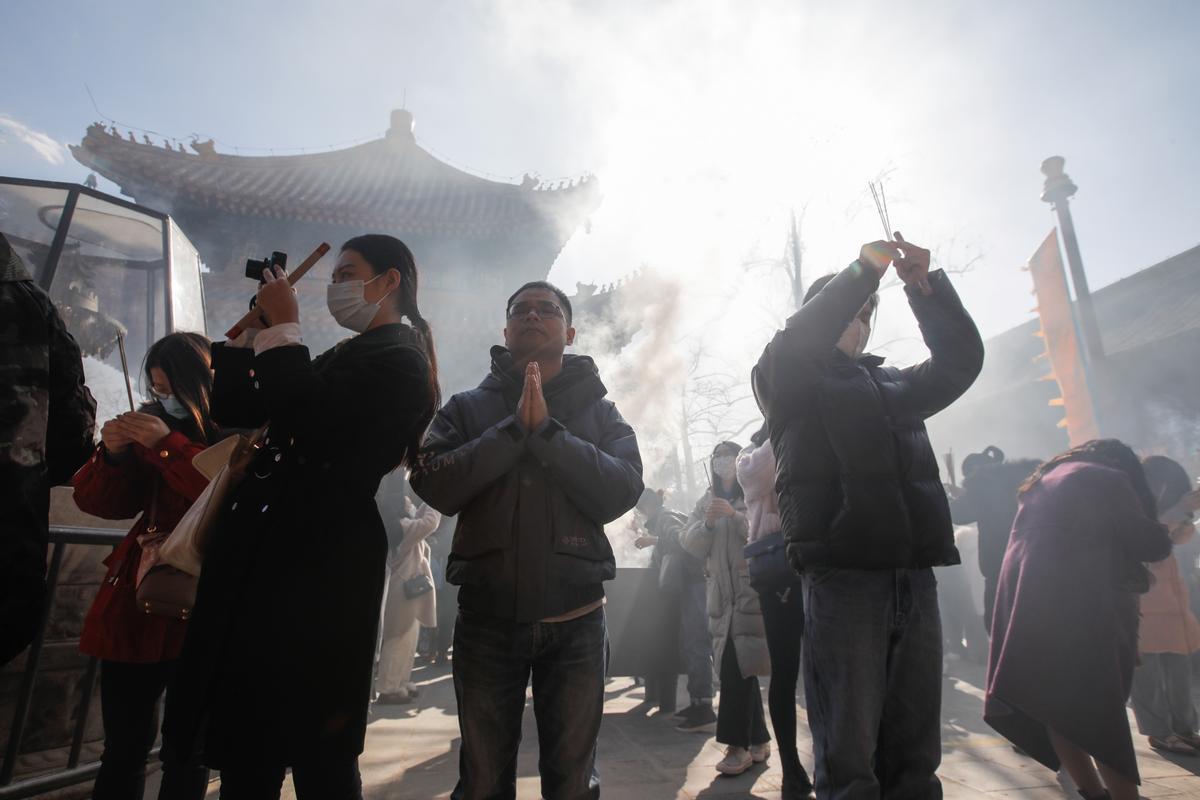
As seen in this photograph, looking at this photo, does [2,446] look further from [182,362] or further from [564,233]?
[564,233]

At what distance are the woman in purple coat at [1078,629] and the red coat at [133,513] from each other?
394cm

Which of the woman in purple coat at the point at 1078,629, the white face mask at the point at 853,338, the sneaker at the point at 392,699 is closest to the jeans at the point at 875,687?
the white face mask at the point at 853,338

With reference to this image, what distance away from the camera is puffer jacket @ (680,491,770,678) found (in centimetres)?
391

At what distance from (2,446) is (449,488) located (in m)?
1.06

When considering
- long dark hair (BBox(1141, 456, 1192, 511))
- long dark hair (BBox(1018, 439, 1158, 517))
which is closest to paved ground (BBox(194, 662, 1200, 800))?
long dark hair (BBox(1018, 439, 1158, 517))

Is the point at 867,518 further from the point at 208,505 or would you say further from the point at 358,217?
the point at 358,217

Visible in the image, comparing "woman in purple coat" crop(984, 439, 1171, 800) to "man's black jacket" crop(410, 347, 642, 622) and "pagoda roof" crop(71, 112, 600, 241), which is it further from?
"pagoda roof" crop(71, 112, 600, 241)

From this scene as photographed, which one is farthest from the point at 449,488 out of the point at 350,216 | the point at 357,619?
the point at 350,216

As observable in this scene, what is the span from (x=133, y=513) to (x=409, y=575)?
393cm

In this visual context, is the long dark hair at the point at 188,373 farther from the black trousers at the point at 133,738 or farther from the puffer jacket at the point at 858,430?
the puffer jacket at the point at 858,430

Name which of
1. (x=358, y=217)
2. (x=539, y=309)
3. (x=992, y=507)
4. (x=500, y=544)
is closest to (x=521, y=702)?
(x=500, y=544)

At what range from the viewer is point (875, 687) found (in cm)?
196

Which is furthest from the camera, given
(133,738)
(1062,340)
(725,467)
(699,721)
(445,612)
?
A: (1062,340)

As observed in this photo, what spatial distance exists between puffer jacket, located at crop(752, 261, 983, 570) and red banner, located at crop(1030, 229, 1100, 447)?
43.3 ft
